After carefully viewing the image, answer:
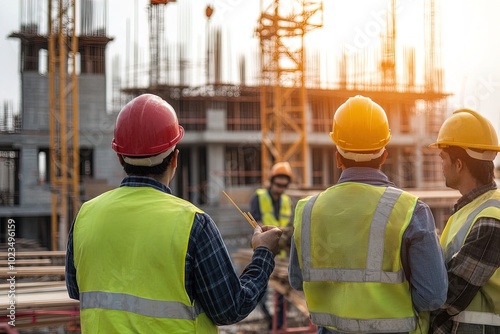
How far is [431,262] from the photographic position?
70.6 inches

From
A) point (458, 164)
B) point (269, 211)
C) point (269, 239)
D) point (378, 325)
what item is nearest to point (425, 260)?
point (378, 325)

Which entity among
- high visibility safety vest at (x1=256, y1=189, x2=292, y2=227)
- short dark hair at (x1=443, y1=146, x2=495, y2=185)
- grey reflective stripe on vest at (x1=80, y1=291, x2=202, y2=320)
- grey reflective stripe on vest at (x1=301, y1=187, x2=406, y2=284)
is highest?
short dark hair at (x1=443, y1=146, x2=495, y2=185)

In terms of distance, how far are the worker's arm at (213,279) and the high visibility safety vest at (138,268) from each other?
3 cm

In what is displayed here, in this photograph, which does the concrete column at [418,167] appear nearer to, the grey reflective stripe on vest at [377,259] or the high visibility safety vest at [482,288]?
the high visibility safety vest at [482,288]

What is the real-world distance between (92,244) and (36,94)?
17326 millimetres

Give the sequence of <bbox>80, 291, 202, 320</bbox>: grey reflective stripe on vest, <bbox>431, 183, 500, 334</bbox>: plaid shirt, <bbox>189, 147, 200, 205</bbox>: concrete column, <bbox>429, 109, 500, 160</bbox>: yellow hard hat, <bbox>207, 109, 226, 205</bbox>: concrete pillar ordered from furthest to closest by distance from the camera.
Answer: <bbox>189, 147, 200, 205</bbox>: concrete column, <bbox>207, 109, 226, 205</bbox>: concrete pillar, <bbox>429, 109, 500, 160</bbox>: yellow hard hat, <bbox>431, 183, 500, 334</bbox>: plaid shirt, <bbox>80, 291, 202, 320</bbox>: grey reflective stripe on vest

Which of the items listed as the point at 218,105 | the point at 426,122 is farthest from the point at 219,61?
the point at 426,122

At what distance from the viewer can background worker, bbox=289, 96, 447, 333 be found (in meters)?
1.84

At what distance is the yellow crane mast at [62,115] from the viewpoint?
15820 millimetres

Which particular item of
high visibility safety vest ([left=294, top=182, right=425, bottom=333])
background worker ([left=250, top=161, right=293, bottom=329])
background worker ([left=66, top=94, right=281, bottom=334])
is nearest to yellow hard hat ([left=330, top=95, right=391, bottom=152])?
high visibility safety vest ([left=294, top=182, right=425, bottom=333])

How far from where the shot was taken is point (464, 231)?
82.4 inches

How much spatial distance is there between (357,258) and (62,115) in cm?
1576

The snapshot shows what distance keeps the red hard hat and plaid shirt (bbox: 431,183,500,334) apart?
1115 millimetres

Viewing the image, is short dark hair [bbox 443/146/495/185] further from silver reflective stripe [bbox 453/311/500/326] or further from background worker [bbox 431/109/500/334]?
silver reflective stripe [bbox 453/311/500/326]
